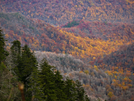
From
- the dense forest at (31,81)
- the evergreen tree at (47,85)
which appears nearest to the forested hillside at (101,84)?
the dense forest at (31,81)

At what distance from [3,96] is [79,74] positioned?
103846 millimetres

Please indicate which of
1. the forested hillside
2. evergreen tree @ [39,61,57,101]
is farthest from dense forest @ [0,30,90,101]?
the forested hillside

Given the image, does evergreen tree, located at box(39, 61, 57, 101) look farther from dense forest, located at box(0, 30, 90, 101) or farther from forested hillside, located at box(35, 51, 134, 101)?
forested hillside, located at box(35, 51, 134, 101)

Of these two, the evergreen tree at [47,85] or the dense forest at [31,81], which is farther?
the evergreen tree at [47,85]

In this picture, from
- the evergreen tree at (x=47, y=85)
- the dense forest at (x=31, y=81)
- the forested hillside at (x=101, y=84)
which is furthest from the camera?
the forested hillside at (x=101, y=84)

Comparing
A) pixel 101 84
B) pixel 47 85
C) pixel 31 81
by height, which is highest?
pixel 31 81

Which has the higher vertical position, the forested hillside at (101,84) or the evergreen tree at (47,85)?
the evergreen tree at (47,85)

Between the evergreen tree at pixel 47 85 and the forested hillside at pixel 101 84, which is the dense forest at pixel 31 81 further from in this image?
the forested hillside at pixel 101 84

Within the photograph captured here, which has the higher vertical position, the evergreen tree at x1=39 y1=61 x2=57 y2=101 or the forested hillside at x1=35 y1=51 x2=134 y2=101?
the evergreen tree at x1=39 y1=61 x2=57 y2=101

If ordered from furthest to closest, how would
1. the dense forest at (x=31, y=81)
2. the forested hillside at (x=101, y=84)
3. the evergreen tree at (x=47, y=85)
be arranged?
1. the forested hillside at (x=101, y=84)
2. the evergreen tree at (x=47, y=85)
3. the dense forest at (x=31, y=81)

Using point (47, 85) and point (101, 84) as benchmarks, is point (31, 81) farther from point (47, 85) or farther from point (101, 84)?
point (101, 84)

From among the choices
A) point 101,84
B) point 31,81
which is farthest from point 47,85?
point 101,84

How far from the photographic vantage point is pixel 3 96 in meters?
13.0

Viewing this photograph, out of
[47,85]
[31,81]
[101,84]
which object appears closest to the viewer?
[31,81]
